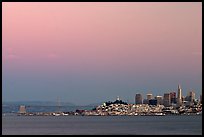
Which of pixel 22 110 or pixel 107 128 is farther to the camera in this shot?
pixel 22 110

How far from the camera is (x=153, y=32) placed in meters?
41.4

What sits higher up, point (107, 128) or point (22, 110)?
point (22, 110)

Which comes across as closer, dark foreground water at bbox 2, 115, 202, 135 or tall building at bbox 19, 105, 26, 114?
dark foreground water at bbox 2, 115, 202, 135

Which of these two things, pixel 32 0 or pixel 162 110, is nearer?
pixel 32 0

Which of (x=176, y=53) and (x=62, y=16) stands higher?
(x=62, y=16)

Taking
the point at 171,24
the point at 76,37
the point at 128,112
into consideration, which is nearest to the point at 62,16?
the point at 76,37

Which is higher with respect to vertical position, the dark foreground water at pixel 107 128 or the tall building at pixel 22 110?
the tall building at pixel 22 110

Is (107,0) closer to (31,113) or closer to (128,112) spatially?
(128,112)

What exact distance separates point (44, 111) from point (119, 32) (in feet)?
71.8

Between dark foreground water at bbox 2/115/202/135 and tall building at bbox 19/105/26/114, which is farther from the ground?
tall building at bbox 19/105/26/114

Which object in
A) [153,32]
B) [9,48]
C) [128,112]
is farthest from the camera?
[128,112]

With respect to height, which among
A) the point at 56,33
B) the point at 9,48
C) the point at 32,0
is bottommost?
the point at 32,0

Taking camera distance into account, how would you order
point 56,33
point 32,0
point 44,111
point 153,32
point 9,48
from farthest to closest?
1. point 44,111
2. point 56,33
3. point 153,32
4. point 9,48
5. point 32,0

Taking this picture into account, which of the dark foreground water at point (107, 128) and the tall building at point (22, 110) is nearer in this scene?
the dark foreground water at point (107, 128)
